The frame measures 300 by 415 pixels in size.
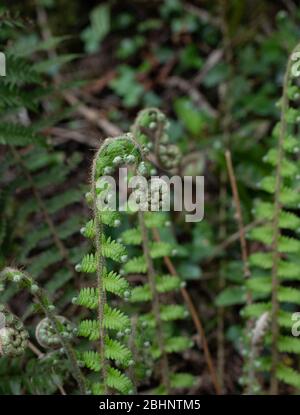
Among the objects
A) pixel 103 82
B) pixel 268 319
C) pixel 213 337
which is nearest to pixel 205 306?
pixel 213 337

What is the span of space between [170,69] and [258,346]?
6.98ft

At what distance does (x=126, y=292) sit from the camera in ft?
5.85

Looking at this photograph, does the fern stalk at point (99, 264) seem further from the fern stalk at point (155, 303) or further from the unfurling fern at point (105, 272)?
the fern stalk at point (155, 303)

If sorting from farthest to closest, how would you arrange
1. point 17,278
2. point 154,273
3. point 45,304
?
point 154,273
point 45,304
point 17,278

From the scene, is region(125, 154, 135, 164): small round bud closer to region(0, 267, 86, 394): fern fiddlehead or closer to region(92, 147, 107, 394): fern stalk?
region(92, 147, 107, 394): fern stalk

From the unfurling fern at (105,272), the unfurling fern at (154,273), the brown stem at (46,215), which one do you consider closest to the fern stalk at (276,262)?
the unfurling fern at (154,273)

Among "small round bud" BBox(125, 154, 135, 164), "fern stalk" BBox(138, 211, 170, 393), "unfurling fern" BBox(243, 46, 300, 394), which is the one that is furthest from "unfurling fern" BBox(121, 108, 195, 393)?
"small round bud" BBox(125, 154, 135, 164)

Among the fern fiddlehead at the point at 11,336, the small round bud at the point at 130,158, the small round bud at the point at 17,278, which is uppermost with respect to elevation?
the small round bud at the point at 130,158

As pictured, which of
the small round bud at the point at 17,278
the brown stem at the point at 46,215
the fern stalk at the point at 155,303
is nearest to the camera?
the small round bud at the point at 17,278

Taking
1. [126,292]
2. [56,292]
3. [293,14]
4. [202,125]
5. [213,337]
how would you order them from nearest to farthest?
[126,292]
[56,292]
[213,337]
[202,125]
[293,14]

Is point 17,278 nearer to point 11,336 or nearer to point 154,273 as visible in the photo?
point 11,336

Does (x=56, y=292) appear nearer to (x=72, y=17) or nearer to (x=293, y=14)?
(x=72, y=17)

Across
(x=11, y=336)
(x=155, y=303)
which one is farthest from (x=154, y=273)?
(x=11, y=336)

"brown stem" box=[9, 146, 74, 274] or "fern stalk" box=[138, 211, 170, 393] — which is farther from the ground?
"brown stem" box=[9, 146, 74, 274]
